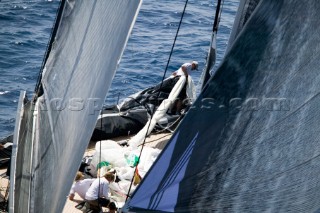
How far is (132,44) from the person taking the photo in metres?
25.6

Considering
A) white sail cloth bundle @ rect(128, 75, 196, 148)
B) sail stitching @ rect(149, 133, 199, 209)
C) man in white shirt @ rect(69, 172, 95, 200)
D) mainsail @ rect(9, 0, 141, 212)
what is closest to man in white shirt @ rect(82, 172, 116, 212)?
man in white shirt @ rect(69, 172, 95, 200)

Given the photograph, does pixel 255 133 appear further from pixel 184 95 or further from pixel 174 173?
pixel 184 95

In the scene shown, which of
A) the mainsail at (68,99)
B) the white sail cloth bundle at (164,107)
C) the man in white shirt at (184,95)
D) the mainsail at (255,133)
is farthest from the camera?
the man in white shirt at (184,95)

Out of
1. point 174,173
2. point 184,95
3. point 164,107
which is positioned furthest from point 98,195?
point 184,95

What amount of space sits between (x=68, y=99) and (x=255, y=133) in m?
2.60

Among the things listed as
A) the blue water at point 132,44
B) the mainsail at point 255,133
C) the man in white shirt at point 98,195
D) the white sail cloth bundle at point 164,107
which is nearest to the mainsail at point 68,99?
the mainsail at point 255,133

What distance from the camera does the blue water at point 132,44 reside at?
21.5m

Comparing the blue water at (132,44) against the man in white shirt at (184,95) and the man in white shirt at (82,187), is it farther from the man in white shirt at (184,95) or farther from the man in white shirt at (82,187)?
the man in white shirt at (82,187)

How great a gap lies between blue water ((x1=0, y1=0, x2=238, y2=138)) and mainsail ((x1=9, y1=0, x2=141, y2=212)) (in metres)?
7.56

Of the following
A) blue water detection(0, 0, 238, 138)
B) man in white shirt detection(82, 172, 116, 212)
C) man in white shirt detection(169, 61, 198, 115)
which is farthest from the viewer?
blue water detection(0, 0, 238, 138)

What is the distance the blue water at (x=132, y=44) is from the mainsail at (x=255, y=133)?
10414 mm

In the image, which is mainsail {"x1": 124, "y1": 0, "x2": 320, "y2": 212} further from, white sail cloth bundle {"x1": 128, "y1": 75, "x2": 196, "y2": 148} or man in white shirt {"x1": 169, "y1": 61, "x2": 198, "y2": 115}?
man in white shirt {"x1": 169, "y1": 61, "x2": 198, "y2": 115}

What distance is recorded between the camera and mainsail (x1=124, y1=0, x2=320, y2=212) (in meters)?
7.63

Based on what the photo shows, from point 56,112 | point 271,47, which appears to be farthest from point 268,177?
point 56,112
